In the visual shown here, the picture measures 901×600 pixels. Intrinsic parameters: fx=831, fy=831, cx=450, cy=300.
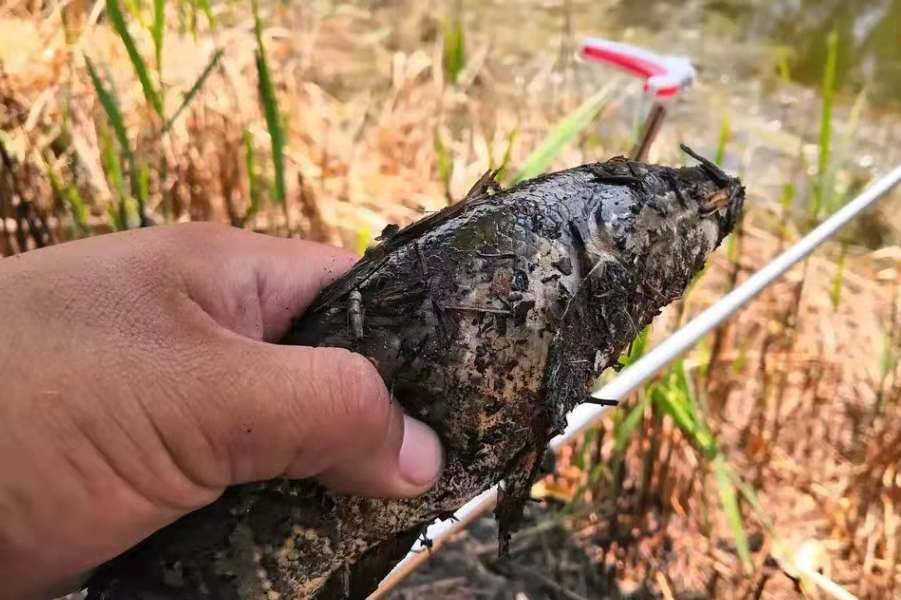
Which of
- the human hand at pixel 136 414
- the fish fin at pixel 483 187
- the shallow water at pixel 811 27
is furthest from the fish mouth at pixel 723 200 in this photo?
the shallow water at pixel 811 27

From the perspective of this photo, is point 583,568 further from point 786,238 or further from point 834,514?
point 786,238

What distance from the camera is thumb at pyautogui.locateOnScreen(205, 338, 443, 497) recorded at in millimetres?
793

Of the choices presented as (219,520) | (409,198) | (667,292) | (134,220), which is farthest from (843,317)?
(219,520)

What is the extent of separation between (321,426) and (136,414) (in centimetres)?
17

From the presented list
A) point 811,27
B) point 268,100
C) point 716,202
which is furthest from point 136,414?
point 811,27

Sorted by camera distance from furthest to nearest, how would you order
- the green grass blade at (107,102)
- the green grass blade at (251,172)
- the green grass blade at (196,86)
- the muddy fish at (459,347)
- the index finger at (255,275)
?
the green grass blade at (251,172) → the green grass blade at (196,86) → the green grass blade at (107,102) → the index finger at (255,275) → the muddy fish at (459,347)

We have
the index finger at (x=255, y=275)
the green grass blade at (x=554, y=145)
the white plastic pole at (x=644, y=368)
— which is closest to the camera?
the index finger at (x=255, y=275)

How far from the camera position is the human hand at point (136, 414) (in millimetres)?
745

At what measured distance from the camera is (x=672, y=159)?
2861 mm

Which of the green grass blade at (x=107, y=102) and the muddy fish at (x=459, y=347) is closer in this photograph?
the muddy fish at (x=459, y=347)

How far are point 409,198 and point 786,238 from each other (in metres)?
1.28

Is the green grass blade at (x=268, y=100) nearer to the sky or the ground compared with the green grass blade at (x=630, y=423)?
nearer to the sky

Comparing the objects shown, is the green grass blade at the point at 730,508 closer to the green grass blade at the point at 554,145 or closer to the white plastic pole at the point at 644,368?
the white plastic pole at the point at 644,368

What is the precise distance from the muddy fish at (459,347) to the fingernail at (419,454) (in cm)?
1
